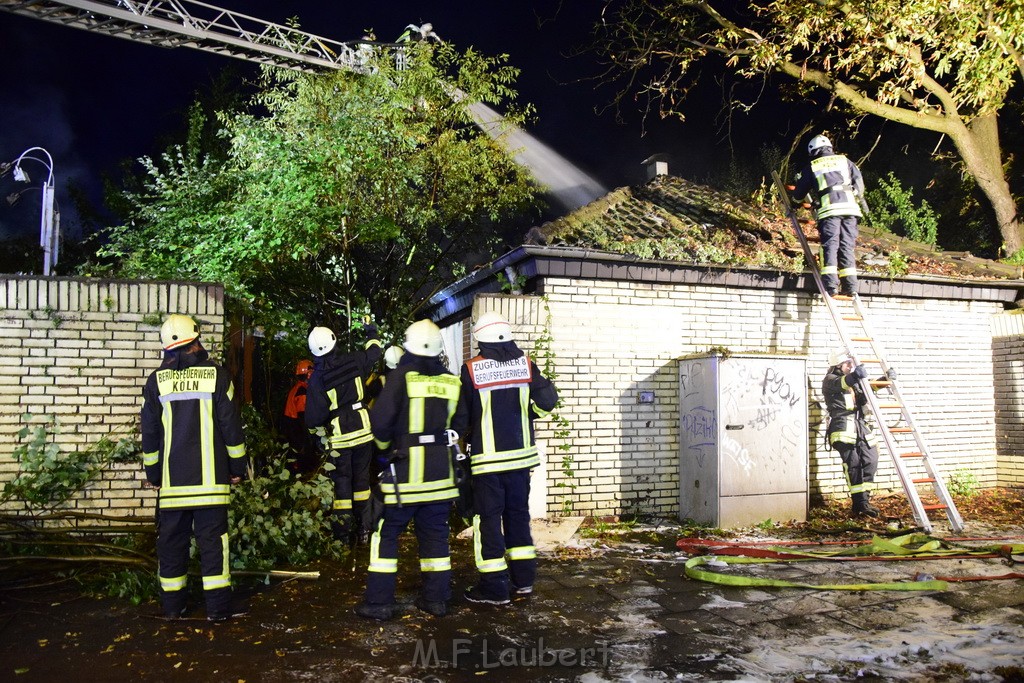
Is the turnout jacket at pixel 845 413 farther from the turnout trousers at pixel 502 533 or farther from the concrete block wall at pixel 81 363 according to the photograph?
the concrete block wall at pixel 81 363

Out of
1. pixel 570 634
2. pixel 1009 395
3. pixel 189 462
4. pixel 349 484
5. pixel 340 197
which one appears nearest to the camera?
pixel 570 634

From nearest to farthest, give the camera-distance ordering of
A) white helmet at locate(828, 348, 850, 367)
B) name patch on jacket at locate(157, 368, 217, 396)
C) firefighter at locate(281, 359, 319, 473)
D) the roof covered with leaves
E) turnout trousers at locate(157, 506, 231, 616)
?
1. turnout trousers at locate(157, 506, 231, 616)
2. name patch on jacket at locate(157, 368, 217, 396)
3. the roof covered with leaves
4. firefighter at locate(281, 359, 319, 473)
5. white helmet at locate(828, 348, 850, 367)

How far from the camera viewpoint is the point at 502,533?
5102 millimetres

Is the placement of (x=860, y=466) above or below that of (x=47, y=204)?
below

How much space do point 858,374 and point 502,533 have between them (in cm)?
465

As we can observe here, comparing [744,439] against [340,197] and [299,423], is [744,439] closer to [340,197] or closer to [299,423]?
[299,423]

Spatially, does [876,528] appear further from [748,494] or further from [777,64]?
[777,64]

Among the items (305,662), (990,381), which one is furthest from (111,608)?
(990,381)

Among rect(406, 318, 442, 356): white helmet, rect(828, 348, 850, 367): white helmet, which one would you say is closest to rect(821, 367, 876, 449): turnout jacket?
rect(828, 348, 850, 367): white helmet

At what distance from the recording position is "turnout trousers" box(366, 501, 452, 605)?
185 inches

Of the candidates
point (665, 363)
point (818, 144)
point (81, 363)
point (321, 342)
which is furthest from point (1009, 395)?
point (81, 363)

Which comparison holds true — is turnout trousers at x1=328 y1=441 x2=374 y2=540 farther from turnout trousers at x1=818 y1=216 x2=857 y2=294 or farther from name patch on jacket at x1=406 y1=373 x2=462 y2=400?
turnout trousers at x1=818 y1=216 x2=857 y2=294

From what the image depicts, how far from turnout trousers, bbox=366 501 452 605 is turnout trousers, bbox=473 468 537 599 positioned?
28 centimetres

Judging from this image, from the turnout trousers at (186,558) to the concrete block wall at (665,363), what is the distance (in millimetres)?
3611
